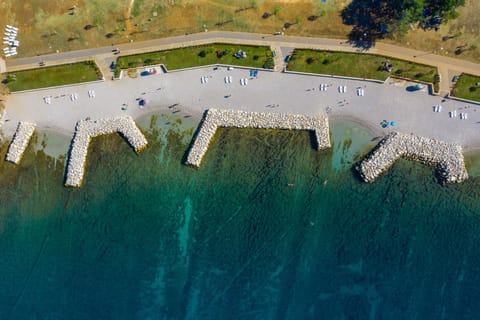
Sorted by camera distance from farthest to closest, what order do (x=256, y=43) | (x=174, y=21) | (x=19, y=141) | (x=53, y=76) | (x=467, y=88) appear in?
(x=19, y=141) → (x=53, y=76) → (x=174, y=21) → (x=256, y=43) → (x=467, y=88)

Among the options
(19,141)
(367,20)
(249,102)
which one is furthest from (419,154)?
(19,141)

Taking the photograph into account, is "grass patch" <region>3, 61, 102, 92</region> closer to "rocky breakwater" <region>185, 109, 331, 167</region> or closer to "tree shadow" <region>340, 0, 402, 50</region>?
"rocky breakwater" <region>185, 109, 331, 167</region>

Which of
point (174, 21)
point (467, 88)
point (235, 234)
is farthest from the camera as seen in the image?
point (235, 234)

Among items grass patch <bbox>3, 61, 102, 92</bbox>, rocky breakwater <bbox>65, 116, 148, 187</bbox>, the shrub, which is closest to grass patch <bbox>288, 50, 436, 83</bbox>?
the shrub

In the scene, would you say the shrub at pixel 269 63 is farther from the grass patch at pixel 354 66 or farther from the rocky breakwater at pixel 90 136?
the rocky breakwater at pixel 90 136

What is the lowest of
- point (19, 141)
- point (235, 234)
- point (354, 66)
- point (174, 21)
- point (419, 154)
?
point (235, 234)

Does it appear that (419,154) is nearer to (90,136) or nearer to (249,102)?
(249,102)

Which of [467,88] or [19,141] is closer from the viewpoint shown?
[467,88]
